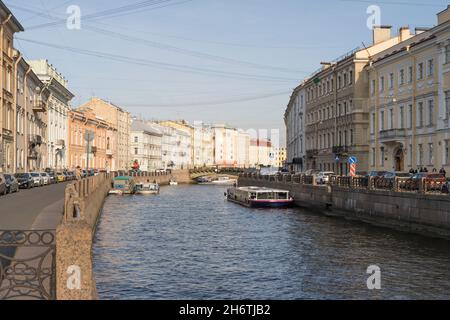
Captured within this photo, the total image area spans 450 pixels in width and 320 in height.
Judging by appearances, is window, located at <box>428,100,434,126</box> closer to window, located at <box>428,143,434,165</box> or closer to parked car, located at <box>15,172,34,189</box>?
window, located at <box>428,143,434,165</box>

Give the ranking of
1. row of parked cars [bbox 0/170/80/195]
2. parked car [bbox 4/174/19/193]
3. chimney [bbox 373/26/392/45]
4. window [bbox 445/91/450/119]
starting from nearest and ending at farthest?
row of parked cars [bbox 0/170/80/195]
parked car [bbox 4/174/19/193]
window [bbox 445/91/450/119]
chimney [bbox 373/26/392/45]

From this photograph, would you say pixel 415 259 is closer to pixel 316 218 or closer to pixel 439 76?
pixel 316 218

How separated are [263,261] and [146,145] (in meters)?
139

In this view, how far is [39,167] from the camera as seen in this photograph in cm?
7806

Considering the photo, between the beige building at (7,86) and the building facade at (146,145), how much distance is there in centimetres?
8839

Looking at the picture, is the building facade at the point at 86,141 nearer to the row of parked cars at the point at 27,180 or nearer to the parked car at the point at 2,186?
the row of parked cars at the point at 27,180

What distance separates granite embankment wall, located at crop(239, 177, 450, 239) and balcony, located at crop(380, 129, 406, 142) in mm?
9405

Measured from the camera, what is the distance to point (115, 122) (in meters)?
134

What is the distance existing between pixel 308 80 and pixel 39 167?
39004 mm

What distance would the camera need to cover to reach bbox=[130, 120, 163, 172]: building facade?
15612cm

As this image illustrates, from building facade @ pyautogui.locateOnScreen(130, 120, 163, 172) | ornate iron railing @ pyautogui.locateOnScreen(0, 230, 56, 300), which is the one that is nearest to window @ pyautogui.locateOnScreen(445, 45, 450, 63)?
ornate iron railing @ pyautogui.locateOnScreen(0, 230, 56, 300)

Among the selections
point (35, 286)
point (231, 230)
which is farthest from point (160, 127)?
point (35, 286)

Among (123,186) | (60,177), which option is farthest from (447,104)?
(60,177)

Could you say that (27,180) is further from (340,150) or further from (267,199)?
(340,150)
